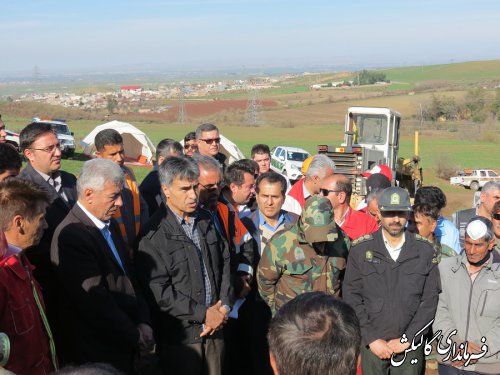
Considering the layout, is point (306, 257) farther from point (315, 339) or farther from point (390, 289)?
point (315, 339)

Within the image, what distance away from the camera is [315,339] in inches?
84.8

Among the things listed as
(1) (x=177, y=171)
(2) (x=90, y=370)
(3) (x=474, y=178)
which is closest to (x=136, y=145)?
(3) (x=474, y=178)

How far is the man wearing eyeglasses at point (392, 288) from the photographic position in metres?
4.48

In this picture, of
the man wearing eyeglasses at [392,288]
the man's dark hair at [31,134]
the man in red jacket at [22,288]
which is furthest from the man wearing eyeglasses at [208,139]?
the man in red jacket at [22,288]

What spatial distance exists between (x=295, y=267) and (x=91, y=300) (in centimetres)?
151

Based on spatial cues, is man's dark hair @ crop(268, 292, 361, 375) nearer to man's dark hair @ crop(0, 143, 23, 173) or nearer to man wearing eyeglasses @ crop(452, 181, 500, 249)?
man's dark hair @ crop(0, 143, 23, 173)

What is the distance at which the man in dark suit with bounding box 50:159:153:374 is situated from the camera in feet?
12.4

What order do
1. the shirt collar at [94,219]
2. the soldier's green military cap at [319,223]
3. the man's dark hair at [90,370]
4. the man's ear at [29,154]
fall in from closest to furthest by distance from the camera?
1. the man's dark hair at [90,370]
2. the shirt collar at [94,219]
3. the soldier's green military cap at [319,223]
4. the man's ear at [29,154]

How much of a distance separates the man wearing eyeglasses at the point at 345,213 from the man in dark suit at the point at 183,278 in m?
1.49

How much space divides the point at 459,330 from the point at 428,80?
11752cm

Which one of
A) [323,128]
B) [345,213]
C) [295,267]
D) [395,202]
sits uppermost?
[395,202]

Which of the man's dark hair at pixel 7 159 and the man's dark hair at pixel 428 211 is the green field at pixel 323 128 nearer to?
the man's dark hair at pixel 428 211

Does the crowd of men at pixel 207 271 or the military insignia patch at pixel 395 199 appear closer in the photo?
the crowd of men at pixel 207 271

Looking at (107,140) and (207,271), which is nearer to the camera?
(207,271)
